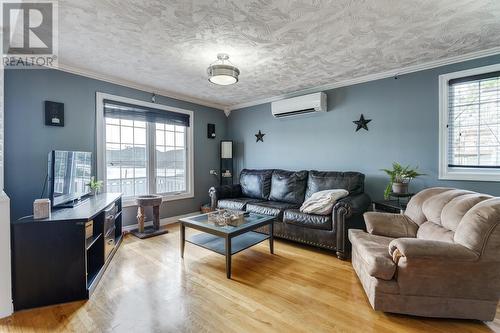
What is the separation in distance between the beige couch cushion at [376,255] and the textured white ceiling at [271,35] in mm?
1945

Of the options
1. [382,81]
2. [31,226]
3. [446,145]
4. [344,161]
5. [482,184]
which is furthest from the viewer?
[344,161]

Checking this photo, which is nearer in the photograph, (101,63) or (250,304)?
(250,304)

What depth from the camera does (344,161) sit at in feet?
12.4

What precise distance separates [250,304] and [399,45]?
2.95m

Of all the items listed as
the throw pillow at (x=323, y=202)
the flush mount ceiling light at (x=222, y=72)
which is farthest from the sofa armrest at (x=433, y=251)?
the flush mount ceiling light at (x=222, y=72)

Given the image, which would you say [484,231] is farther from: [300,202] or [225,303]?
[300,202]

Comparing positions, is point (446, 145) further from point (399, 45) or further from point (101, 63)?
point (101, 63)

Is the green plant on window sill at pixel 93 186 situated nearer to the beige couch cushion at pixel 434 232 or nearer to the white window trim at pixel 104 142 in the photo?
the white window trim at pixel 104 142

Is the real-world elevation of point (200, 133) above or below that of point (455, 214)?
above

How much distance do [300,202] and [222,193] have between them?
137 centimetres

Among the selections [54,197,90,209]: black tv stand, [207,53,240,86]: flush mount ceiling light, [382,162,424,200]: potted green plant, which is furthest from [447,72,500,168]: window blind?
[54,197,90,209]: black tv stand

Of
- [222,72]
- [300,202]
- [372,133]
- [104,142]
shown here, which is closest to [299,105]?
[372,133]

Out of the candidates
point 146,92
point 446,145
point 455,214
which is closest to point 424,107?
point 446,145

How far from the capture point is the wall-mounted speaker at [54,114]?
2895 millimetres
